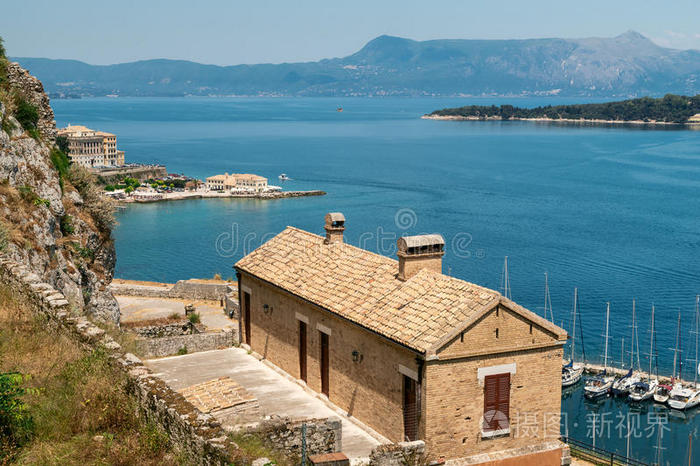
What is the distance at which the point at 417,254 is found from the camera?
71.0 ft

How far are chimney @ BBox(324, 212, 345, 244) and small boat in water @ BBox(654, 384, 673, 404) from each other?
4044 centimetres

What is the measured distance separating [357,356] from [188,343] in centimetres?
884

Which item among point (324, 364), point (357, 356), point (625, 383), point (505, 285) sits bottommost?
point (625, 383)

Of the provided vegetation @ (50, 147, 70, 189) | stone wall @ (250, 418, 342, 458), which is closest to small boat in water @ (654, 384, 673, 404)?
vegetation @ (50, 147, 70, 189)

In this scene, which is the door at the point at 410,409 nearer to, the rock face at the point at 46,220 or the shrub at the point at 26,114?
the rock face at the point at 46,220

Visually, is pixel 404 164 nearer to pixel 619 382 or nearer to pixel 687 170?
pixel 687 170

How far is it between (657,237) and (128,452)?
105m

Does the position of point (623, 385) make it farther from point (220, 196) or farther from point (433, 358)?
point (220, 196)

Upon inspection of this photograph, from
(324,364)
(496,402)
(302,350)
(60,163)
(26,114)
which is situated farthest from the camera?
(60,163)

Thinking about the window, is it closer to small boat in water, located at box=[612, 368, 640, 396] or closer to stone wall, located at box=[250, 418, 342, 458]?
stone wall, located at box=[250, 418, 342, 458]

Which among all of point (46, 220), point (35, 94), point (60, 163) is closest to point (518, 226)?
point (60, 163)

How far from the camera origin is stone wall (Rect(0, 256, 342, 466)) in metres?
10.2

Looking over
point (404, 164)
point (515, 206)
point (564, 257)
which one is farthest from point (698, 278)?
point (404, 164)

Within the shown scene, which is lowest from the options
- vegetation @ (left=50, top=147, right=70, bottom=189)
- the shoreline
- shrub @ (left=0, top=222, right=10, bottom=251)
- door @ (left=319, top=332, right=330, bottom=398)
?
the shoreline
